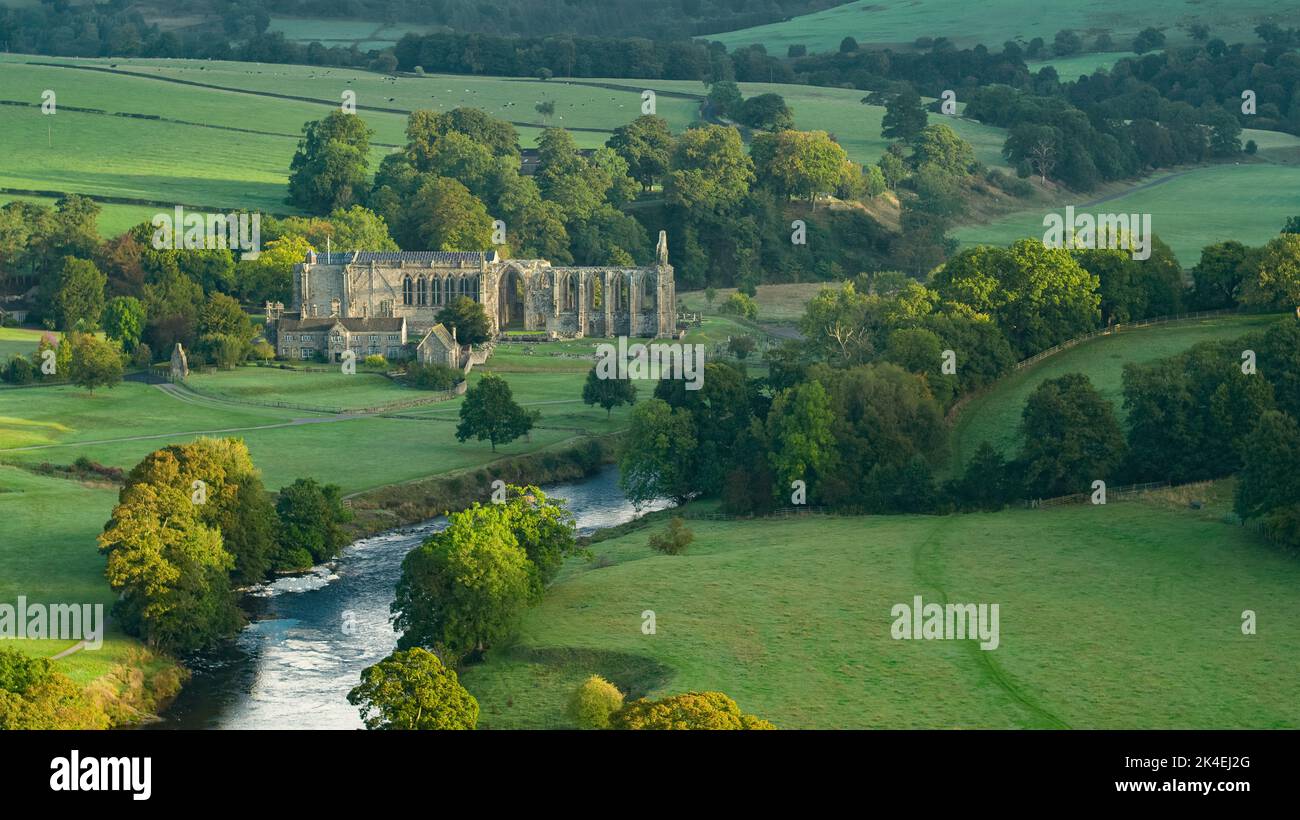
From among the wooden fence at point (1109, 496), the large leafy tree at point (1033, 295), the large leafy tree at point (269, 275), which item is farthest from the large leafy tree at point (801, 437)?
the large leafy tree at point (269, 275)

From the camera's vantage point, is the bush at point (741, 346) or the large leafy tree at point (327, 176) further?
the large leafy tree at point (327, 176)

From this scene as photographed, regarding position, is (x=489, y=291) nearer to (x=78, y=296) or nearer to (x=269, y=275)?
(x=269, y=275)

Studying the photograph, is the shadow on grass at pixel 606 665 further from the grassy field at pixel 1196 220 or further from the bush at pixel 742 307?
the grassy field at pixel 1196 220

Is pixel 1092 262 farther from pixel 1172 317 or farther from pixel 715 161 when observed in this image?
pixel 715 161

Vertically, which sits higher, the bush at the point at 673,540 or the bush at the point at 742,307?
the bush at the point at 742,307

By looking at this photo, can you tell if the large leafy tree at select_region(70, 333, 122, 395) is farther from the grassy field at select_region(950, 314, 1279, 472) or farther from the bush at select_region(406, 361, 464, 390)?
the grassy field at select_region(950, 314, 1279, 472)

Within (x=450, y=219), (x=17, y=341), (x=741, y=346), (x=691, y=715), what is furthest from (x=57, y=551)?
(x=450, y=219)

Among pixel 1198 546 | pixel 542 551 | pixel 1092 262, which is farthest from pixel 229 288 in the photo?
pixel 1198 546
